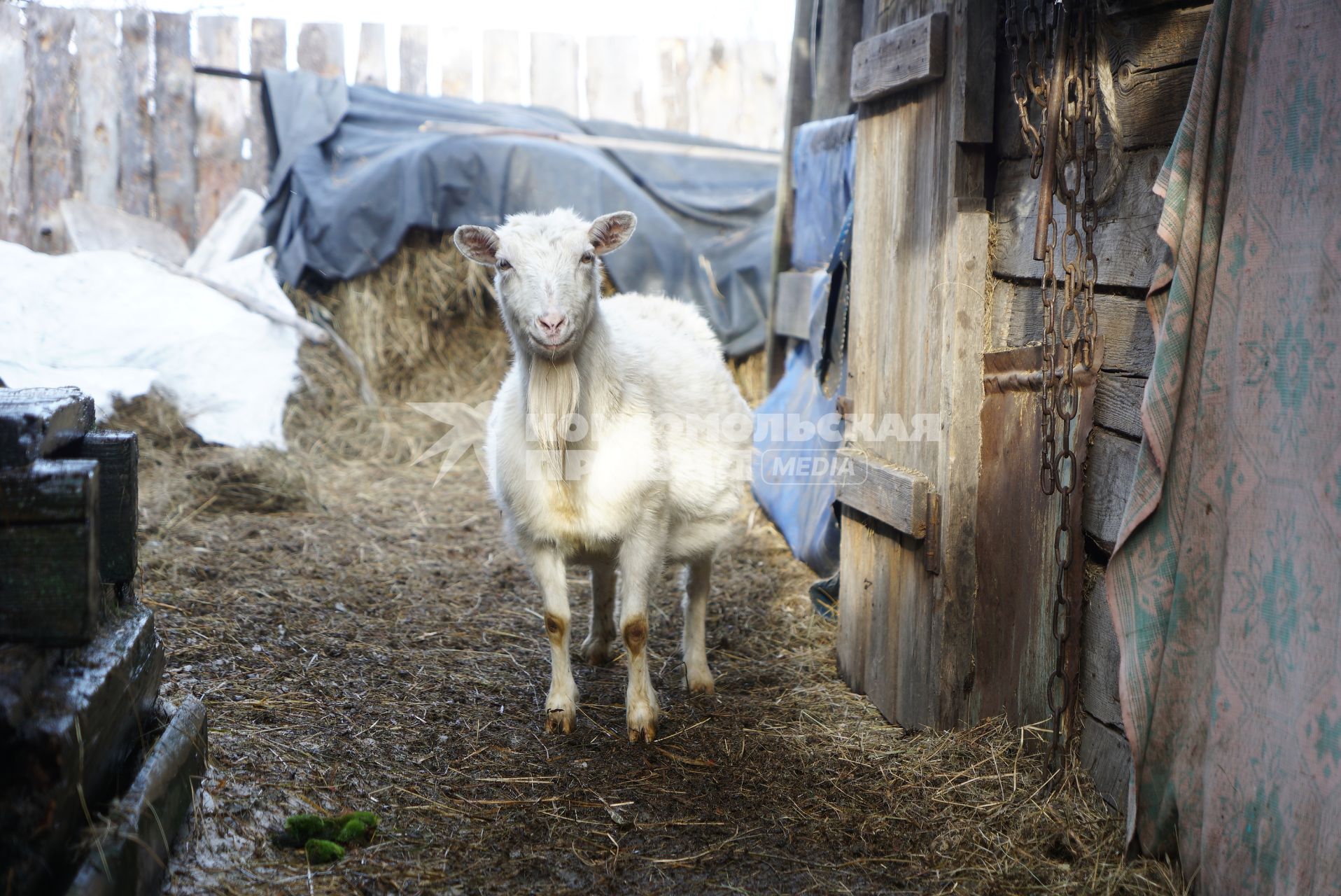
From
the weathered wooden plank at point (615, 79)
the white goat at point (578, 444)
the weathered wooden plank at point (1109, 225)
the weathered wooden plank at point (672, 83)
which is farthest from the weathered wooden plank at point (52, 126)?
the weathered wooden plank at point (1109, 225)

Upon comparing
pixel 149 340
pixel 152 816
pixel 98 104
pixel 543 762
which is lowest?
pixel 543 762

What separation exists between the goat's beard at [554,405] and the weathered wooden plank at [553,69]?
8617mm

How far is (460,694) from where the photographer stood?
4.34m

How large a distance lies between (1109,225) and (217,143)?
373 inches

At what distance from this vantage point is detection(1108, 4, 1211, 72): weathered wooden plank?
9.14 ft

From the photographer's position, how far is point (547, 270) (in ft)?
12.9

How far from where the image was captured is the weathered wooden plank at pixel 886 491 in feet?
12.4

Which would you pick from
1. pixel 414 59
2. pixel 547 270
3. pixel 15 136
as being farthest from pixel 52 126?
pixel 547 270

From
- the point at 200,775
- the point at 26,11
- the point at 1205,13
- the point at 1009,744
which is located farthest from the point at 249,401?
the point at 1205,13

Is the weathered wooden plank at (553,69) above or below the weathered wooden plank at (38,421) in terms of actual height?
above

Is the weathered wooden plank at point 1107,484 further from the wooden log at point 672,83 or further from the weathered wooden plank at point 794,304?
the wooden log at point 672,83

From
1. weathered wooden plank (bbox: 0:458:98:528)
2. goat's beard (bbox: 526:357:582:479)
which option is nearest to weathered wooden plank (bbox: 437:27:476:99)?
goat's beard (bbox: 526:357:582:479)

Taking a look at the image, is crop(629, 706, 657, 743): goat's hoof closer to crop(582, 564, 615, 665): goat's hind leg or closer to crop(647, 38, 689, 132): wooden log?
crop(582, 564, 615, 665): goat's hind leg

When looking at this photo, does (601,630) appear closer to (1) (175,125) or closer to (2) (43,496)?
(2) (43,496)
